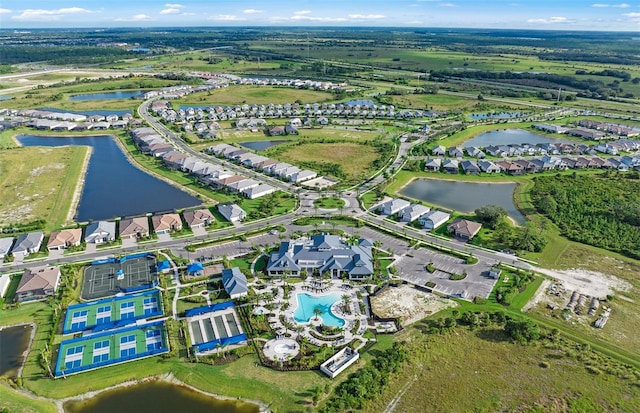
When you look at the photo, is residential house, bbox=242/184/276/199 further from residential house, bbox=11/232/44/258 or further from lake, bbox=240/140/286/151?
residential house, bbox=11/232/44/258

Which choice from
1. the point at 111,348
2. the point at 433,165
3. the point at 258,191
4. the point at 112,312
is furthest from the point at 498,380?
the point at 433,165

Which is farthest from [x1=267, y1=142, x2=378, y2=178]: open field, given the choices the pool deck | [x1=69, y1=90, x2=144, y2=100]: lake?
[x1=69, y1=90, x2=144, y2=100]: lake

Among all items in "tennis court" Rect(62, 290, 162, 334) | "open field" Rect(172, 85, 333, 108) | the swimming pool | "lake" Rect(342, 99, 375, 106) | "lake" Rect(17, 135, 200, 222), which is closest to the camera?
"tennis court" Rect(62, 290, 162, 334)

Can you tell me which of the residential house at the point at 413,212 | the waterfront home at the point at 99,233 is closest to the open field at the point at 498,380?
the residential house at the point at 413,212

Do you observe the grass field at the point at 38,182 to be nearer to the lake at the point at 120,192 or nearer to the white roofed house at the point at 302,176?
the lake at the point at 120,192

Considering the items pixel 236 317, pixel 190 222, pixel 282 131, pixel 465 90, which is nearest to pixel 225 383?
pixel 236 317

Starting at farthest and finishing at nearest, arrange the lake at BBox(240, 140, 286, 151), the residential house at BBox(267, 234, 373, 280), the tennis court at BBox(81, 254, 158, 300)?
the lake at BBox(240, 140, 286, 151) → the residential house at BBox(267, 234, 373, 280) → the tennis court at BBox(81, 254, 158, 300)
